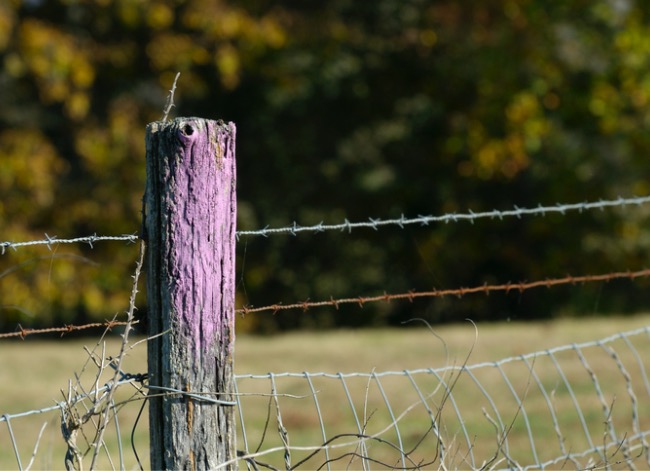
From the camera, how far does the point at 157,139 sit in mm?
2762

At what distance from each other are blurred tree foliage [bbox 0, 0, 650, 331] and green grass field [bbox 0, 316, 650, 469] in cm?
264

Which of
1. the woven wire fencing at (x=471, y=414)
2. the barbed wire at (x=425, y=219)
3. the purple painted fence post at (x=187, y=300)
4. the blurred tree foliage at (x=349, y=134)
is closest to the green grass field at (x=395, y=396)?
the woven wire fencing at (x=471, y=414)

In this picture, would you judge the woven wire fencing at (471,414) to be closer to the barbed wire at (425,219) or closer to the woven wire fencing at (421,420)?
the woven wire fencing at (421,420)

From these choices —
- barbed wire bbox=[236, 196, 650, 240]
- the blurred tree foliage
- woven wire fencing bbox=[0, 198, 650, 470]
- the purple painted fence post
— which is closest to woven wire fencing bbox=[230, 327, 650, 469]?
woven wire fencing bbox=[0, 198, 650, 470]

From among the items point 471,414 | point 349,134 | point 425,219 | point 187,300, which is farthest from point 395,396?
point 349,134

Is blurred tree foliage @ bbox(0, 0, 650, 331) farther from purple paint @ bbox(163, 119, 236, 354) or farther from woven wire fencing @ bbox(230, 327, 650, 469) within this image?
purple paint @ bbox(163, 119, 236, 354)

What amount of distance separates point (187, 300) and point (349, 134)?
13225mm

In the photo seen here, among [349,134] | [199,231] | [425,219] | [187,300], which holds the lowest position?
[187,300]

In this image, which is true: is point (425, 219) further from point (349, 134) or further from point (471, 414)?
point (349, 134)

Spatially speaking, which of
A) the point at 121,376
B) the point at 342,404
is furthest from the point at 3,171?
the point at 121,376

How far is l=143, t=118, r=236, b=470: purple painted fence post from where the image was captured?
2727mm

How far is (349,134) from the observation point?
51.9 feet

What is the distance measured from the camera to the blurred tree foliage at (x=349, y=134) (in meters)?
14.2

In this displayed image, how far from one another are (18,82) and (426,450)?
10820mm
